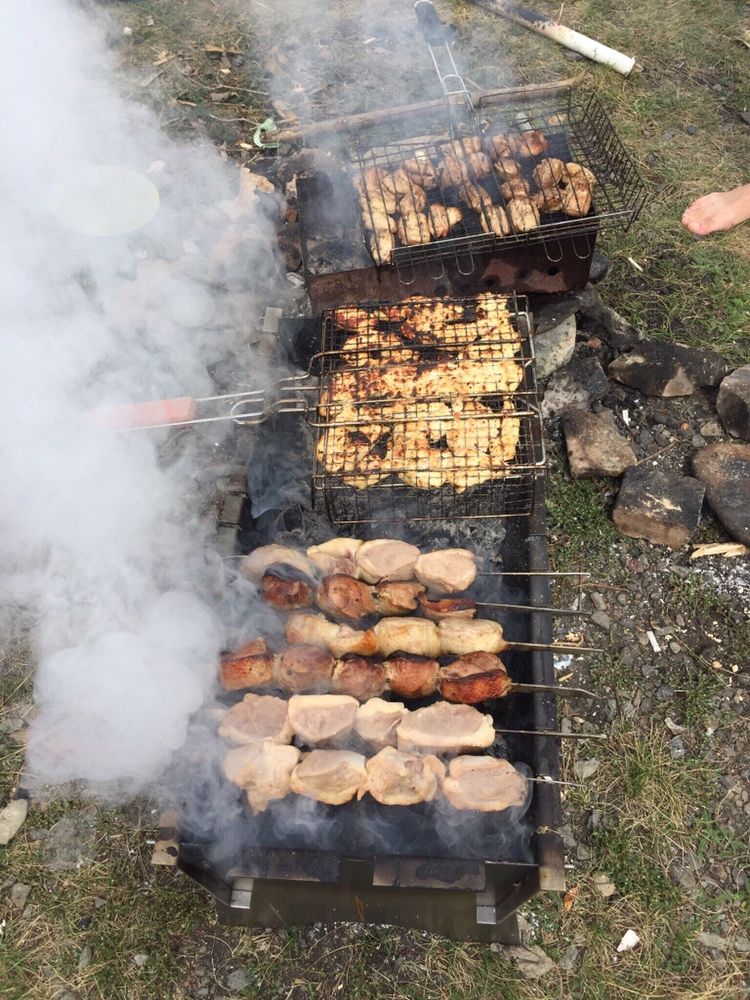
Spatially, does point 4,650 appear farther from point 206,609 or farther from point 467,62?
point 467,62

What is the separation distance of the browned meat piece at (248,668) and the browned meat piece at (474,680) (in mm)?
943

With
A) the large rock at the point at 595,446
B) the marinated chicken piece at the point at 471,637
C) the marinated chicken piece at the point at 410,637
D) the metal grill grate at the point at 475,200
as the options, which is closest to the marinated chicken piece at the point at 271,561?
the marinated chicken piece at the point at 410,637

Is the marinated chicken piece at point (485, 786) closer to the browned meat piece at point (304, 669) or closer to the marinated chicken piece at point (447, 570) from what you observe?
the browned meat piece at point (304, 669)

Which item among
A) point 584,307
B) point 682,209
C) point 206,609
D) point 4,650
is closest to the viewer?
point 206,609

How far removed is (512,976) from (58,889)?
278cm

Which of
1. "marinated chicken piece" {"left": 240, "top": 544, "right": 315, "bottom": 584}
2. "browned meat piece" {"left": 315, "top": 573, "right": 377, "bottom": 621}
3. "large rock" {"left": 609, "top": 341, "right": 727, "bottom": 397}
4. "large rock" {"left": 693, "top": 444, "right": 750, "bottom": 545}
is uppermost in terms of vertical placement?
"marinated chicken piece" {"left": 240, "top": 544, "right": 315, "bottom": 584}

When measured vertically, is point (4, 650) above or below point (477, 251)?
below

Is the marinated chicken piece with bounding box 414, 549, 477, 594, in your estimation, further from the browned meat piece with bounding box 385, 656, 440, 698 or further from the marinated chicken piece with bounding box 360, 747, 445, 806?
the marinated chicken piece with bounding box 360, 747, 445, 806

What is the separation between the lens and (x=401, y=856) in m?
3.10

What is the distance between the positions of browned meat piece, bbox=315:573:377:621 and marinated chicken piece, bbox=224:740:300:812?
0.80 m

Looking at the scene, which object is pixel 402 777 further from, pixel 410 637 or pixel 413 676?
pixel 410 637

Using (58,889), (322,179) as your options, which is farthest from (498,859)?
(322,179)

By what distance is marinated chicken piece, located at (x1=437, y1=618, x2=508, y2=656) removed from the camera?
359 centimetres

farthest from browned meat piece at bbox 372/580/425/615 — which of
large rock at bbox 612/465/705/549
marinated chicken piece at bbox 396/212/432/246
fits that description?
marinated chicken piece at bbox 396/212/432/246
